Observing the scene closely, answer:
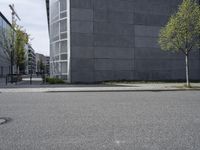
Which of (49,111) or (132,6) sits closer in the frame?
(49,111)

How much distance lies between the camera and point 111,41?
1347 inches

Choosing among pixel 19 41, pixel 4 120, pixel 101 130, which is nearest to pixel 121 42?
pixel 19 41

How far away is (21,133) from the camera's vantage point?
7.39 meters

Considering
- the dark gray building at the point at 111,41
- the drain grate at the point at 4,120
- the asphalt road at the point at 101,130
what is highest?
the dark gray building at the point at 111,41

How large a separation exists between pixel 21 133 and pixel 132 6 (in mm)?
30457

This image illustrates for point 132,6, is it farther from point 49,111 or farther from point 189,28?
point 49,111

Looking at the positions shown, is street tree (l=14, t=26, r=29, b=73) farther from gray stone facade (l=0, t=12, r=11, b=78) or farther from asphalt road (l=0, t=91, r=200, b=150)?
asphalt road (l=0, t=91, r=200, b=150)

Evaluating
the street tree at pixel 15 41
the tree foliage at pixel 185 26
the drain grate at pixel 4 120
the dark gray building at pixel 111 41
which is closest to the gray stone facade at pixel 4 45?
the street tree at pixel 15 41

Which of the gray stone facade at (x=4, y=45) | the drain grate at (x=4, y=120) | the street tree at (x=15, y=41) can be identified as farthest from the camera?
the gray stone facade at (x=4, y=45)

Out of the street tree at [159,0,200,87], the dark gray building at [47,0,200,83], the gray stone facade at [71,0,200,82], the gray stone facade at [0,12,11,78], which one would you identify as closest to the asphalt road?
the street tree at [159,0,200,87]

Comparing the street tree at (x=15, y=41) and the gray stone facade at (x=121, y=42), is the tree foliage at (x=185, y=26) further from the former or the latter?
the street tree at (x=15, y=41)

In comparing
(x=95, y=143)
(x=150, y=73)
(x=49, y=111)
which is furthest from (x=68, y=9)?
(x=95, y=143)

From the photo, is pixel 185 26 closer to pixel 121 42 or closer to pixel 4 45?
pixel 121 42

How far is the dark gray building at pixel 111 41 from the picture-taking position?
3266cm
